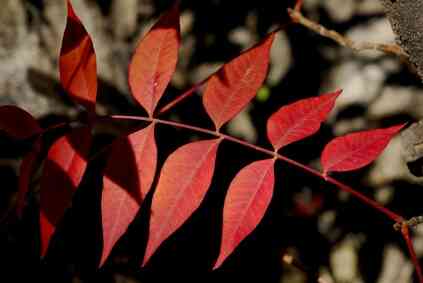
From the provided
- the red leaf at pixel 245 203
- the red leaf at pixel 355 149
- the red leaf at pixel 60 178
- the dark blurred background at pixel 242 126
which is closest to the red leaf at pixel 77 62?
the red leaf at pixel 60 178

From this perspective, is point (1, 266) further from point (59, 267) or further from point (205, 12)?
point (205, 12)

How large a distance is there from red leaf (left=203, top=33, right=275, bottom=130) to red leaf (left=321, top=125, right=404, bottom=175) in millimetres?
254

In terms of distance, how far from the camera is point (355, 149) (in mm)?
1021

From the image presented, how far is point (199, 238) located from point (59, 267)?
0.64 meters

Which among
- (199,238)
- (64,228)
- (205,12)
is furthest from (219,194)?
(205,12)

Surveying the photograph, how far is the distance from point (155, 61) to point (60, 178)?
1.17 ft

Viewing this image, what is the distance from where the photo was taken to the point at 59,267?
1841mm

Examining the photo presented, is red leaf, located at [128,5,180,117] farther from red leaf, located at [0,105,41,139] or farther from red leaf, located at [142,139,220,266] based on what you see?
red leaf, located at [0,105,41,139]

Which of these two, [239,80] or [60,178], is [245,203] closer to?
[239,80]

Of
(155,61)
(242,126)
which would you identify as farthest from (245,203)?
(242,126)

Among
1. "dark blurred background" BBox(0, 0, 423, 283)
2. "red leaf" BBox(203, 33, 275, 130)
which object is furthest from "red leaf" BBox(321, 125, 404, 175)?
"dark blurred background" BBox(0, 0, 423, 283)

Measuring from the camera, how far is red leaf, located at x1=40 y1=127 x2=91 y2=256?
0.96 meters

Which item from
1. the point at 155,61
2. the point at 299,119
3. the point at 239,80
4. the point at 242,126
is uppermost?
the point at 155,61

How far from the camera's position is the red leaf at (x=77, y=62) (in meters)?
0.92
